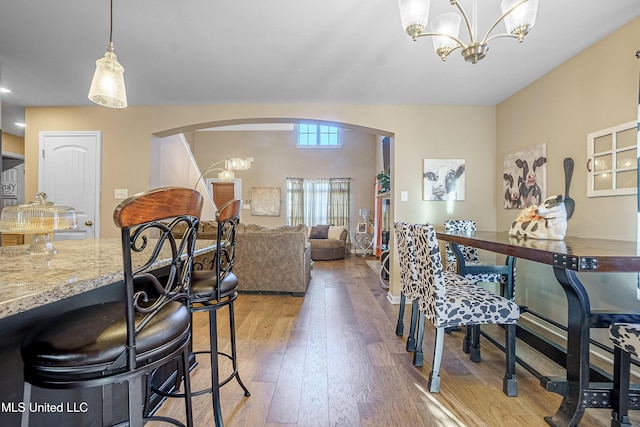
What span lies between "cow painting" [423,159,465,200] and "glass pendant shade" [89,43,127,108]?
3213mm

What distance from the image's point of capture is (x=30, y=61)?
9.04ft

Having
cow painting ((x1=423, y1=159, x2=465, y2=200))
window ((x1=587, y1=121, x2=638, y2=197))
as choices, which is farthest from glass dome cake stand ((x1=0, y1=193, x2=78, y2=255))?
cow painting ((x1=423, y1=159, x2=465, y2=200))

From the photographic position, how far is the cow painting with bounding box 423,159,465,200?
3.76 metres

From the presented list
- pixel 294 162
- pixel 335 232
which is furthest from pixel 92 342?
pixel 294 162

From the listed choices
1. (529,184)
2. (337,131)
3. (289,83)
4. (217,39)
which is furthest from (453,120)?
(337,131)

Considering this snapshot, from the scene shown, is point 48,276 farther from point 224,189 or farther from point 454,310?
point 224,189

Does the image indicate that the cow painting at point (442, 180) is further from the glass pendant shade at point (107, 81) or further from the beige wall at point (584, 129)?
the glass pendant shade at point (107, 81)

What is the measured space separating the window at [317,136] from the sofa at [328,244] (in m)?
2.67

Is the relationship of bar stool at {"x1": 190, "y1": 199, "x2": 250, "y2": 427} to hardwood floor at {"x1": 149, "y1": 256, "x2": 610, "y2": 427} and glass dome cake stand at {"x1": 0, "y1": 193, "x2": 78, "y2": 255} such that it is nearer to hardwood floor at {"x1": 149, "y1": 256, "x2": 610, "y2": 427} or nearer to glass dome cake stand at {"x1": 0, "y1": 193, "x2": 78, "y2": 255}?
hardwood floor at {"x1": 149, "y1": 256, "x2": 610, "y2": 427}

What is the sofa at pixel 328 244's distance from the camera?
7.18m

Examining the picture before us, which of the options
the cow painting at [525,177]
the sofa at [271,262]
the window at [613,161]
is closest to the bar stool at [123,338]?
the window at [613,161]

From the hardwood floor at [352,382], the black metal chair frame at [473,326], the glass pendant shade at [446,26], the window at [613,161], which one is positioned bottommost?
the hardwood floor at [352,382]

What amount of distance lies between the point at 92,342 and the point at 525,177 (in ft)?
12.3

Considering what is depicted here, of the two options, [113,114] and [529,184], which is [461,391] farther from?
[113,114]
